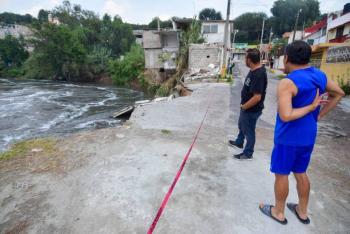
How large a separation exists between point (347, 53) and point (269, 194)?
447 inches

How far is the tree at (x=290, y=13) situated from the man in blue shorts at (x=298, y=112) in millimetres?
63440

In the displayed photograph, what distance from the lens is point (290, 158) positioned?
1828 mm

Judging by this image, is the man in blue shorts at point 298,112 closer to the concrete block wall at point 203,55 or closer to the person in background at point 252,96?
the person in background at point 252,96

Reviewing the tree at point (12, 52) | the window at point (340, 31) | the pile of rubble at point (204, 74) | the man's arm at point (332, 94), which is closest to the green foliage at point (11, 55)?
the tree at point (12, 52)

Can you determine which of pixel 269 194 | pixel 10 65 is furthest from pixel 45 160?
pixel 10 65

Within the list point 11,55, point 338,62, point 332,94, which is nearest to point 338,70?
point 338,62

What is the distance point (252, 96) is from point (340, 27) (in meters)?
23.4

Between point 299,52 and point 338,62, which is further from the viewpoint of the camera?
point 338,62

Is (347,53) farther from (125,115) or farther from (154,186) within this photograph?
(154,186)

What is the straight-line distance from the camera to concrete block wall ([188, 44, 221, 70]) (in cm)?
1709

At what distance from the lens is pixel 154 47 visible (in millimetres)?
23250

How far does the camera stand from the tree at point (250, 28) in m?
59.6

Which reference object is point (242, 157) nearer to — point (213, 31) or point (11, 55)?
point (213, 31)

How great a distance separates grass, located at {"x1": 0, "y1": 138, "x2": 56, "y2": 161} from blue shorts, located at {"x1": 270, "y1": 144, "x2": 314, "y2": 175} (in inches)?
139
